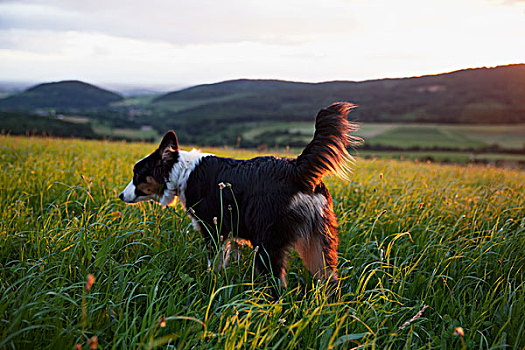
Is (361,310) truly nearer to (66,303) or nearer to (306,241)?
(306,241)

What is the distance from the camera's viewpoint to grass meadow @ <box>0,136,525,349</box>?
1939mm

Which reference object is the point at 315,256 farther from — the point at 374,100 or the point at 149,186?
the point at 374,100

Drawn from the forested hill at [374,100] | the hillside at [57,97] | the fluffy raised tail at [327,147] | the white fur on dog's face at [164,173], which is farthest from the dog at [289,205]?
the hillside at [57,97]

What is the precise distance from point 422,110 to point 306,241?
159 ft

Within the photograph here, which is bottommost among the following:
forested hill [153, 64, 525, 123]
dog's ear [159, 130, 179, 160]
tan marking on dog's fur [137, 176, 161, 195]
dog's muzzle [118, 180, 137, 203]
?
dog's muzzle [118, 180, 137, 203]

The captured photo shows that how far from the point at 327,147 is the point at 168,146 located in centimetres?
178

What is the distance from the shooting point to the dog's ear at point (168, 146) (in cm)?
335

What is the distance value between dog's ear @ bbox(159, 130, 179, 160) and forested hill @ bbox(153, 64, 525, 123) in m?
31.1

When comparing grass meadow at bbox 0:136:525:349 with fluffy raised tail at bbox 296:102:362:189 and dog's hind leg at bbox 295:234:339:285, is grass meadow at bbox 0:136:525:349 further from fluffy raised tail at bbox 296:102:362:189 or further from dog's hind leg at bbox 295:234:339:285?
fluffy raised tail at bbox 296:102:362:189

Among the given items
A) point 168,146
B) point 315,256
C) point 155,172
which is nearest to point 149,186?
point 155,172

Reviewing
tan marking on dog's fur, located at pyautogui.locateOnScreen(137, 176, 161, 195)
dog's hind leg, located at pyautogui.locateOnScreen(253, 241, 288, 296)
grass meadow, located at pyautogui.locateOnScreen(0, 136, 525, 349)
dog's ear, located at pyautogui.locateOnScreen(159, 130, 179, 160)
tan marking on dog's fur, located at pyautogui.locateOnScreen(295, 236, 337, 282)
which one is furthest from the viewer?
tan marking on dog's fur, located at pyautogui.locateOnScreen(137, 176, 161, 195)

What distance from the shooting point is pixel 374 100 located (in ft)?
144

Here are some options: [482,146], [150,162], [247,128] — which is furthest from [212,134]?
[150,162]

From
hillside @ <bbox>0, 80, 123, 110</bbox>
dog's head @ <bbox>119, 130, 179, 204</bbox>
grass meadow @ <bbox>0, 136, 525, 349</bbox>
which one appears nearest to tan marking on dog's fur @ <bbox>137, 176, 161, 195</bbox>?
dog's head @ <bbox>119, 130, 179, 204</bbox>
